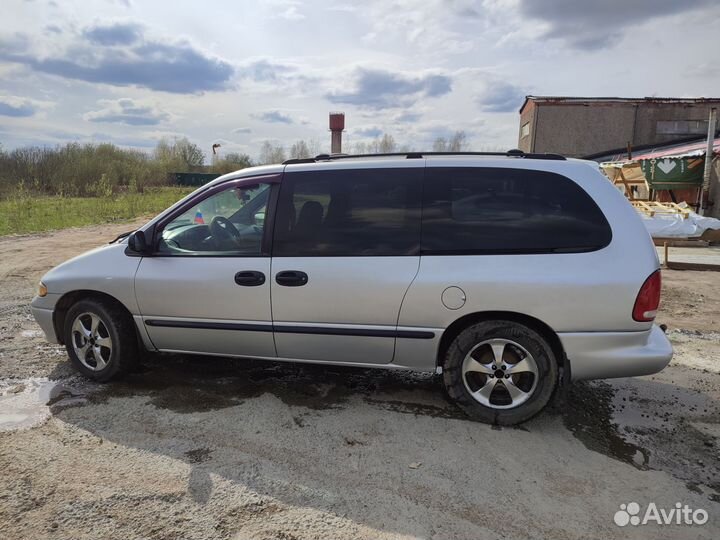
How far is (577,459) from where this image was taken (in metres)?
3.15

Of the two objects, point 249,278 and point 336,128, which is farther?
point 336,128

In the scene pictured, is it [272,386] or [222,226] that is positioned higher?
[222,226]

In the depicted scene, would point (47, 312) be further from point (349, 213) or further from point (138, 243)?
point (349, 213)

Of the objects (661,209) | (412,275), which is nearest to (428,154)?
(412,275)

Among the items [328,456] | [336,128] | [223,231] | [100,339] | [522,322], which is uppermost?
[336,128]

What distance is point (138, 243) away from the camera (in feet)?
13.0

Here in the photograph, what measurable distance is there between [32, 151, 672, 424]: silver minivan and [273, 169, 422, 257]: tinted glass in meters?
0.01

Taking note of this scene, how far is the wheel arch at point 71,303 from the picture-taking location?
4172 mm

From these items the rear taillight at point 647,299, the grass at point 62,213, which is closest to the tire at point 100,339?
the rear taillight at point 647,299

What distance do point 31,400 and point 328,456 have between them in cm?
251

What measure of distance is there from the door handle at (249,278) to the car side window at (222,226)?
16 cm

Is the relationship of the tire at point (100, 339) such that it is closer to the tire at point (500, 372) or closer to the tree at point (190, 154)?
the tire at point (500, 372)

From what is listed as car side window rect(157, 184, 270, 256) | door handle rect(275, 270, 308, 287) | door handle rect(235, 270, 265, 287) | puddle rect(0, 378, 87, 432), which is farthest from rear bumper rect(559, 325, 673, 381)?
puddle rect(0, 378, 87, 432)

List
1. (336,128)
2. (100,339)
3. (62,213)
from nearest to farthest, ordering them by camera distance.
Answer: (100,339) < (336,128) < (62,213)
